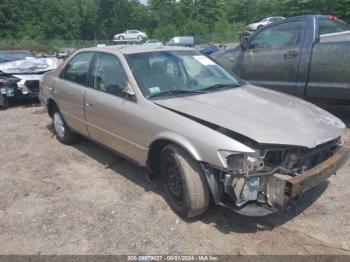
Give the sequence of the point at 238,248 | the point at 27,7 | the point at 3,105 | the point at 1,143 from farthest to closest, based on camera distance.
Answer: the point at 27,7 → the point at 3,105 → the point at 1,143 → the point at 238,248

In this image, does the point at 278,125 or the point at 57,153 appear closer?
the point at 278,125

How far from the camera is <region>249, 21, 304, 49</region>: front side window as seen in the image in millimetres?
6469

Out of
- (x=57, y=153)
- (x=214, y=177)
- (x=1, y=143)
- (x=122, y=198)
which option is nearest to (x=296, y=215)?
(x=214, y=177)

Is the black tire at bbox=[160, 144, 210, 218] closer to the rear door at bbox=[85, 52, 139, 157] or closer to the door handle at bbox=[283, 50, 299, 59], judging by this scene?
the rear door at bbox=[85, 52, 139, 157]

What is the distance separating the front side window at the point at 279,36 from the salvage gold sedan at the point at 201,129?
92.4 inches

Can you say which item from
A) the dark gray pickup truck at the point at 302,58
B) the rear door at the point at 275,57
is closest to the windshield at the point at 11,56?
the dark gray pickup truck at the point at 302,58

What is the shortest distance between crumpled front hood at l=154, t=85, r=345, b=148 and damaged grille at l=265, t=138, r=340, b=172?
121 mm

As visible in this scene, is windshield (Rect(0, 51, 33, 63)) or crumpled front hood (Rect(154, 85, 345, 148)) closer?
crumpled front hood (Rect(154, 85, 345, 148))

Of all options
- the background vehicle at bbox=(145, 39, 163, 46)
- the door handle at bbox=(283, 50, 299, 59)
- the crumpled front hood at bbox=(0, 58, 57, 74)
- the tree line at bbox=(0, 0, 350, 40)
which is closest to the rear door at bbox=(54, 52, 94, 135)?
the background vehicle at bbox=(145, 39, 163, 46)

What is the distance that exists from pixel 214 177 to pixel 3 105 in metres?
7.40

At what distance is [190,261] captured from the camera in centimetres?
299

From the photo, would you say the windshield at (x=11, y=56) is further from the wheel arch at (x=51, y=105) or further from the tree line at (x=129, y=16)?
the tree line at (x=129, y=16)

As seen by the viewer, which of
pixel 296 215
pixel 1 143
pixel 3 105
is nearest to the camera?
pixel 296 215

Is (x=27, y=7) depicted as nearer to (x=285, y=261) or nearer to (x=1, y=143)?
(x=1, y=143)
